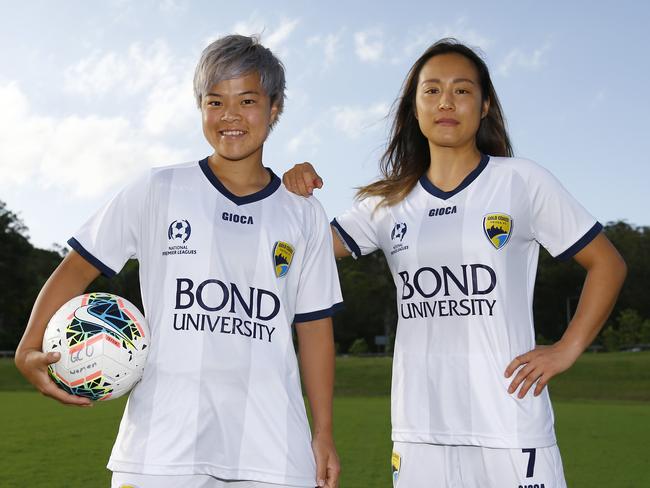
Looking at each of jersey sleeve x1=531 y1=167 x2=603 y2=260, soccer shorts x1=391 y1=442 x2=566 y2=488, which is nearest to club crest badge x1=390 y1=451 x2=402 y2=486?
soccer shorts x1=391 y1=442 x2=566 y2=488

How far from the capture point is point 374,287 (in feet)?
249

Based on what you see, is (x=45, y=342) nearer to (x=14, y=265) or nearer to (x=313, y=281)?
(x=313, y=281)

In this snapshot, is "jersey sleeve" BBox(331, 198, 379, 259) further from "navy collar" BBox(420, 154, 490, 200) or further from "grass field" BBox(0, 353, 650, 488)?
"grass field" BBox(0, 353, 650, 488)

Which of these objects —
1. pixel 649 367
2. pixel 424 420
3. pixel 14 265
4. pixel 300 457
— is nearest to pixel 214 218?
pixel 300 457

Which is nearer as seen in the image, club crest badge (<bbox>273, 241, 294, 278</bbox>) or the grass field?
club crest badge (<bbox>273, 241, 294, 278</bbox>)

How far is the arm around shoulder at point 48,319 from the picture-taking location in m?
2.79

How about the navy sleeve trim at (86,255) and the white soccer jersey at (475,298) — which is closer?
the navy sleeve trim at (86,255)

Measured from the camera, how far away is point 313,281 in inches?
125

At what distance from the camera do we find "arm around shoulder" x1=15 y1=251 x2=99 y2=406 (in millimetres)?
2787

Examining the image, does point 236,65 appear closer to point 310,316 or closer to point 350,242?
point 310,316

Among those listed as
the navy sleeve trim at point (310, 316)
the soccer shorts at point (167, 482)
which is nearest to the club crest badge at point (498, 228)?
the navy sleeve trim at point (310, 316)

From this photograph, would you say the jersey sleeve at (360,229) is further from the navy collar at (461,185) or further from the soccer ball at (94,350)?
the soccer ball at (94,350)

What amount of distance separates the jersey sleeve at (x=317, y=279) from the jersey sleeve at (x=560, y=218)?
1.09m

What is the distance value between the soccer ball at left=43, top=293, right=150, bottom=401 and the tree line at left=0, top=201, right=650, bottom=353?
2437 inches
